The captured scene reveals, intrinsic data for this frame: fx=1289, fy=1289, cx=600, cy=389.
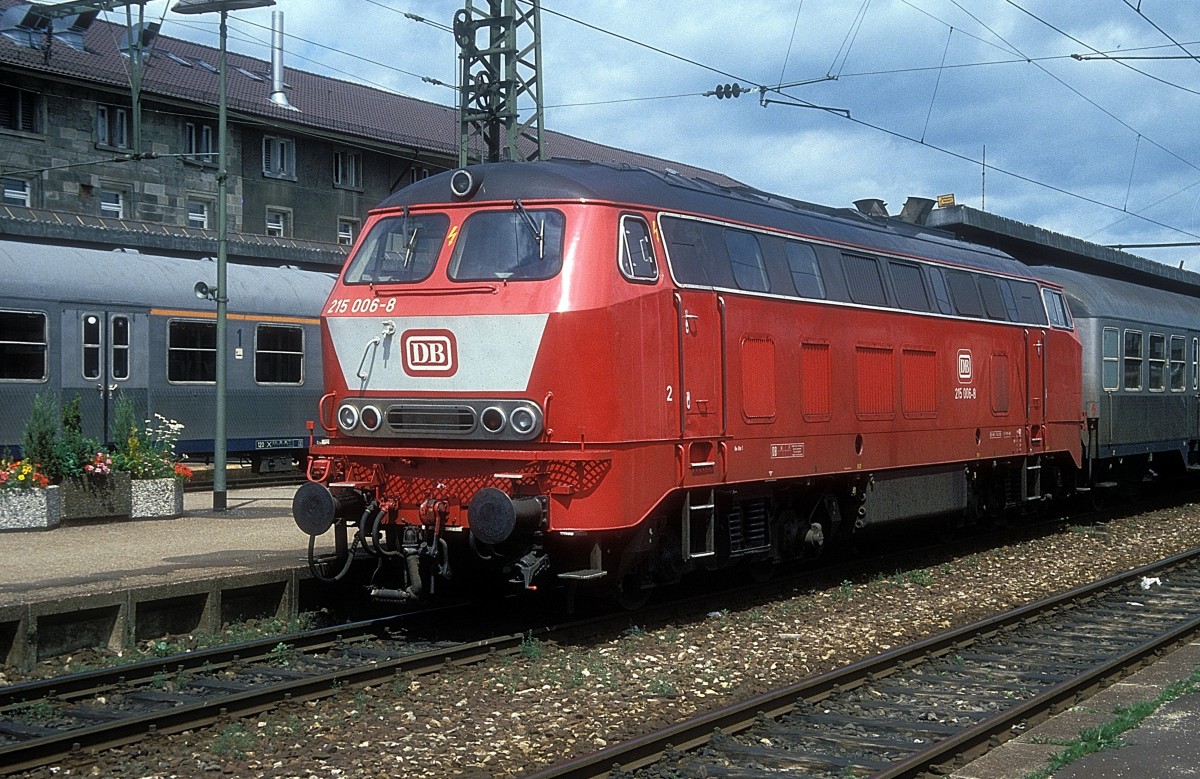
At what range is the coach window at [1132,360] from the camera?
70.6ft

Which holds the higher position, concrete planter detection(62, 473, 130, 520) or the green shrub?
the green shrub

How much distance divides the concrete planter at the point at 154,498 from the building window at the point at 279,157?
29315 mm

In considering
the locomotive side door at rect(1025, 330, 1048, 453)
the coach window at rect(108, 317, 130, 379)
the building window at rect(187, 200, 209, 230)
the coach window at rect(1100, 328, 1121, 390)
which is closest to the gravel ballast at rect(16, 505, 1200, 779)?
the locomotive side door at rect(1025, 330, 1048, 453)

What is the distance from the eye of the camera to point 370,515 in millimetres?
10156

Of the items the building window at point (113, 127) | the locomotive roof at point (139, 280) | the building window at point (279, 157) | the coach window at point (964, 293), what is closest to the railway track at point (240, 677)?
the coach window at point (964, 293)

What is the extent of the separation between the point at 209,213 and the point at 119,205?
3277 mm

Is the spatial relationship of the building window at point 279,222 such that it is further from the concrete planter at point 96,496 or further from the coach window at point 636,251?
the coach window at point 636,251

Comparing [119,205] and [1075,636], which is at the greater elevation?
[119,205]

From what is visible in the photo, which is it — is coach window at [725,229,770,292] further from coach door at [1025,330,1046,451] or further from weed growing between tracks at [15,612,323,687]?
coach door at [1025,330,1046,451]

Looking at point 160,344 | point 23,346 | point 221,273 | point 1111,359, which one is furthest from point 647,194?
point 1111,359

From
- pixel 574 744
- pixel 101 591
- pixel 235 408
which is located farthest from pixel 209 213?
pixel 574 744

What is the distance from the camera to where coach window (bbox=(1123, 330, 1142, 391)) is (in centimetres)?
2152

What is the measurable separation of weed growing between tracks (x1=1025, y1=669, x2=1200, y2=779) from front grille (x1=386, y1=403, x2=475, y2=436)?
15.7 feet

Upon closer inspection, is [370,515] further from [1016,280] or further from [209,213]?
[209,213]
